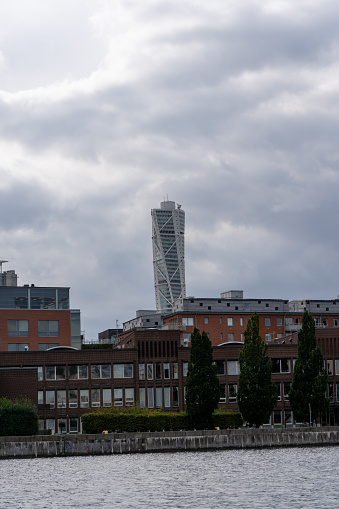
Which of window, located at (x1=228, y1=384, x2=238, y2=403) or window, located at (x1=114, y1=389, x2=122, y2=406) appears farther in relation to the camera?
window, located at (x1=228, y1=384, x2=238, y2=403)

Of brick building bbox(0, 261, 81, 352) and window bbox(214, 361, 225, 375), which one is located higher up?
brick building bbox(0, 261, 81, 352)

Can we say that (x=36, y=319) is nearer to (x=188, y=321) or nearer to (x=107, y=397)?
(x=107, y=397)

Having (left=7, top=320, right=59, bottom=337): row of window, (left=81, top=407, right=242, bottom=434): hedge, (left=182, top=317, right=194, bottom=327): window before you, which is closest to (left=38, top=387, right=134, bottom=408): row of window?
(left=81, top=407, right=242, bottom=434): hedge

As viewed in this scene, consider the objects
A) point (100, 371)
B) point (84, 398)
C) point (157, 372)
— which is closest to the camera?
point (84, 398)

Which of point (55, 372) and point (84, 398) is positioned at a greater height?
point (55, 372)

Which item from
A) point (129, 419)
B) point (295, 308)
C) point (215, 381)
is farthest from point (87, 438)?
point (295, 308)

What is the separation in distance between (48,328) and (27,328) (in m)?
3.30

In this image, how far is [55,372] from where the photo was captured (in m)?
115

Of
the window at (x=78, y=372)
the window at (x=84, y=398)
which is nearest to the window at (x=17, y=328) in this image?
the window at (x=78, y=372)

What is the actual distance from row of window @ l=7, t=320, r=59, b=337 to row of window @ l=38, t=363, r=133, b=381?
51.3 feet

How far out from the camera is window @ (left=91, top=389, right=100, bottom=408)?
381ft

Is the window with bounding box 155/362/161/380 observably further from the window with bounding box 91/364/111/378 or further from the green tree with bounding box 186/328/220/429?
the green tree with bounding box 186/328/220/429

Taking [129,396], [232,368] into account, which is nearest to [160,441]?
[129,396]

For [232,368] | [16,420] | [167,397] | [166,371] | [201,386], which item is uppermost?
[232,368]
